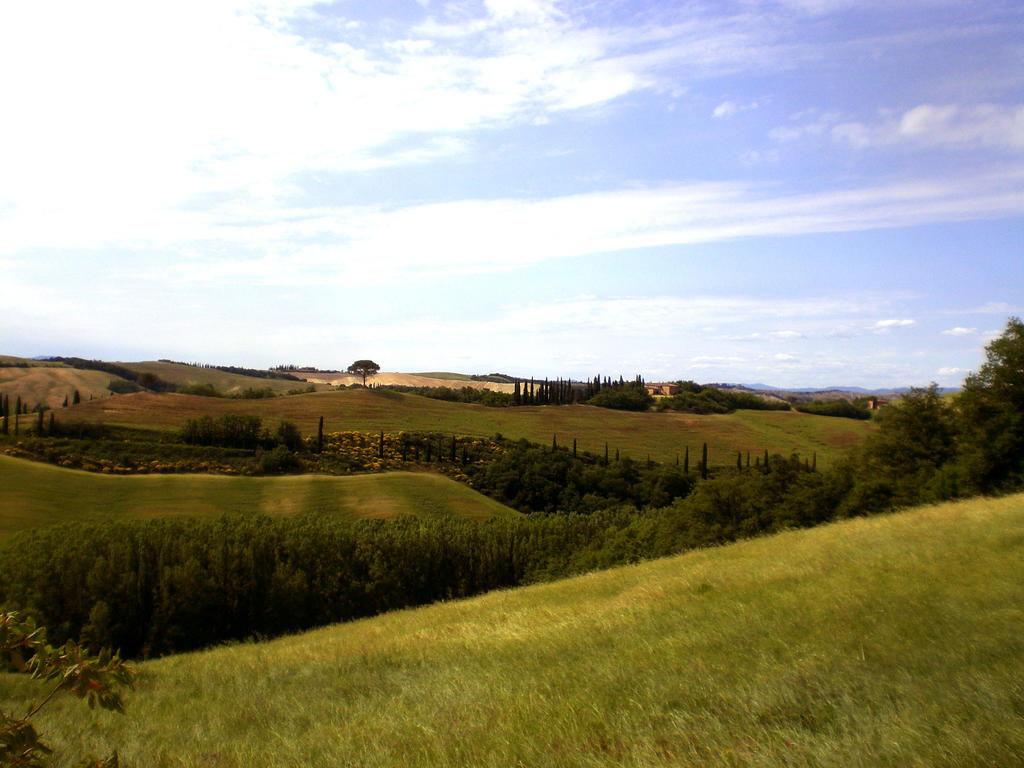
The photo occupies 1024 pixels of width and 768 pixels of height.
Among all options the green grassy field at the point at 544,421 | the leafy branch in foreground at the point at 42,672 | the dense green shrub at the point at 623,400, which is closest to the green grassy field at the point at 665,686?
the leafy branch in foreground at the point at 42,672

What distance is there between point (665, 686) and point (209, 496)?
53.3m

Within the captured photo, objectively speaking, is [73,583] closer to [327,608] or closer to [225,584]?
[225,584]

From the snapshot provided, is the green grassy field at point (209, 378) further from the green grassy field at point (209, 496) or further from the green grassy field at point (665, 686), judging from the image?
the green grassy field at point (665, 686)

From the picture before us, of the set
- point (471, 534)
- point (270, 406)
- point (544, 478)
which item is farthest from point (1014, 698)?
point (270, 406)

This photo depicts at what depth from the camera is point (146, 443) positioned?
215ft

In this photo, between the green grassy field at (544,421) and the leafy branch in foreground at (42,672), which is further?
the green grassy field at (544,421)

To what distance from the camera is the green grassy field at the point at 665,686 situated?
5887 mm

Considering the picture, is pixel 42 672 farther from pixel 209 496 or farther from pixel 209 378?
pixel 209 378

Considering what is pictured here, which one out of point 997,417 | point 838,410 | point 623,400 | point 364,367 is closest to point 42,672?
point 997,417

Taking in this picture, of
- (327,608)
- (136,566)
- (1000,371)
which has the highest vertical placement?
(1000,371)

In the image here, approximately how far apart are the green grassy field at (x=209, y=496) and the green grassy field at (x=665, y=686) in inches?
1485

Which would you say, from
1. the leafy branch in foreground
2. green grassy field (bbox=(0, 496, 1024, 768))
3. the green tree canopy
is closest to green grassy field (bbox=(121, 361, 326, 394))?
the green tree canopy

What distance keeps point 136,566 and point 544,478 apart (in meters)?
39.5

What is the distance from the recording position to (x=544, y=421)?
99.1 metres
